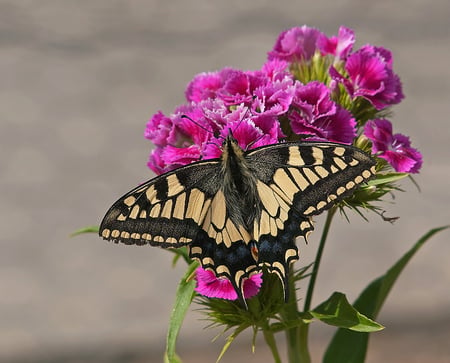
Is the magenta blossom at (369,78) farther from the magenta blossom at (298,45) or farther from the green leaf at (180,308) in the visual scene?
the green leaf at (180,308)

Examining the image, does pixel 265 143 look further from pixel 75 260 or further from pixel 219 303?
pixel 75 260

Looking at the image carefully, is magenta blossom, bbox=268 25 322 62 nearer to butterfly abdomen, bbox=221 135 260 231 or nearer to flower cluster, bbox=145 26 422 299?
flower cluster, bbox=145 26 422 299

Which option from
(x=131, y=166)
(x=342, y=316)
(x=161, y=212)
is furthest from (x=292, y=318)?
(x=131, y=166)

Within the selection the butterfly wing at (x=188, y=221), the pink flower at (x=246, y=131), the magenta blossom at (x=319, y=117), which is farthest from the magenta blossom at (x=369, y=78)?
the butterfly wing at (x=188, y=221)

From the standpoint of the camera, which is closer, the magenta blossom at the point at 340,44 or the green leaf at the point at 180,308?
the green leaf at the point at 180,308

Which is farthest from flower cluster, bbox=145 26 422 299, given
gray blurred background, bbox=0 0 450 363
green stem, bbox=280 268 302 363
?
gray blurred background, bbox=0 0 450 363

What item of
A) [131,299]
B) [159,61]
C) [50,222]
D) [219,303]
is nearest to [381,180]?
[219,303]
